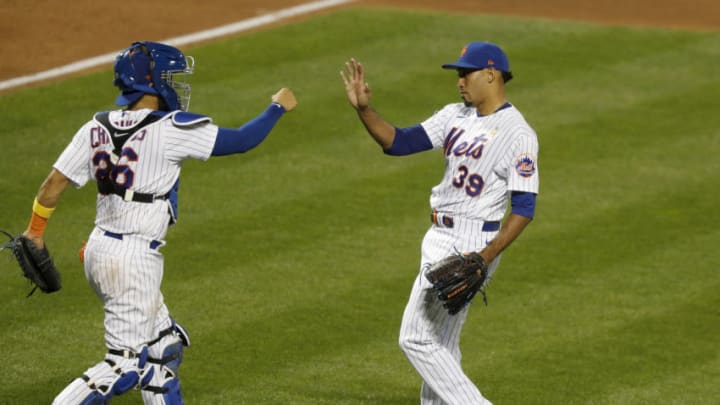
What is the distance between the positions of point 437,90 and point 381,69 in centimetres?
85

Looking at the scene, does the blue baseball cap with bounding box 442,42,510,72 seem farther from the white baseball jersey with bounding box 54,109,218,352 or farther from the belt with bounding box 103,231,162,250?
the belt with bounding box 103,231,162,250

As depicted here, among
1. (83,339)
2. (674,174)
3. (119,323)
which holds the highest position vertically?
(119,323)

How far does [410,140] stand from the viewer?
7.38 m

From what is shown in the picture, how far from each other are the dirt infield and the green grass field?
84cm

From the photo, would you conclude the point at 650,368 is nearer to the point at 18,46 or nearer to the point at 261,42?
the point at 261,42

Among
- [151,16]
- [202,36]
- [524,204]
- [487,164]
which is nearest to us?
[524,204]

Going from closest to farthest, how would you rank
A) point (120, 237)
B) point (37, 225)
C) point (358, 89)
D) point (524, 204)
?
point (120, 237) → point (37, 225) → point (524, 204) → point (358, 89)

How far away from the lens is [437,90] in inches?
561

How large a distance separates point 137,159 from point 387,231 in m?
4.68

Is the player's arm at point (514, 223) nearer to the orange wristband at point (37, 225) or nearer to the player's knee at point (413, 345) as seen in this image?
the player's knee at point (413, 345)

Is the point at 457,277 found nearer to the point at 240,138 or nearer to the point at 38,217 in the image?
the point at 240,138

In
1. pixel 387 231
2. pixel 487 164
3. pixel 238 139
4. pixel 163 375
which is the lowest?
pixel 387 231

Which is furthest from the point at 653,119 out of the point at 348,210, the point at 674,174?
the point at 348,210

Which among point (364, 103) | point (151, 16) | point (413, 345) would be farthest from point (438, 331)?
point (151, 16)
